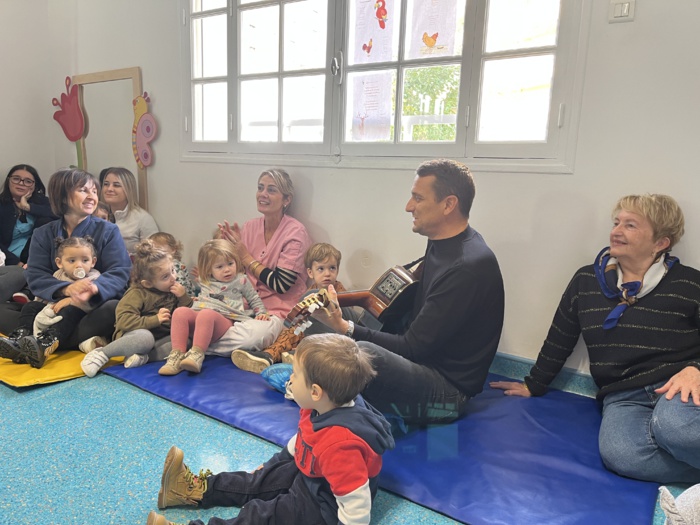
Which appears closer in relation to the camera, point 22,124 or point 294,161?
point 294,161

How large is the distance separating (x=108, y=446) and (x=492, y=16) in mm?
2611

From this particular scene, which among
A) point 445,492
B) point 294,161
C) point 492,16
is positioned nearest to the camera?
point 445,492

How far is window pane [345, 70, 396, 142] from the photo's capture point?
2.93m

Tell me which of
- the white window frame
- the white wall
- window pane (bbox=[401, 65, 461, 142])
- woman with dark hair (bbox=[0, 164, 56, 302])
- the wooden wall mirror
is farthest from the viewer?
the wooden wall mirror

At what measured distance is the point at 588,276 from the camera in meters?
2.22

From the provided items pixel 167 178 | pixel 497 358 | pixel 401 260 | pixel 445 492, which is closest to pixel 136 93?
pixel 167 178

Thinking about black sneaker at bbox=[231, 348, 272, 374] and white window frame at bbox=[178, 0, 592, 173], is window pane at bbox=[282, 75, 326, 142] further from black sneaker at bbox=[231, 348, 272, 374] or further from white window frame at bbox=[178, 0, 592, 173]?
black sneaker at bbox=[231, 348, 272, 374]

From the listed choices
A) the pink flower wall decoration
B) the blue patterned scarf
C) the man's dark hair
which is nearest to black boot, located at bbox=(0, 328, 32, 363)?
the man's dark hair

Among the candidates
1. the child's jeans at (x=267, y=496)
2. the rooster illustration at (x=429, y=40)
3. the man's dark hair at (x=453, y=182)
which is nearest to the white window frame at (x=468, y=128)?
the rooster illustration at (x=429, y=40)

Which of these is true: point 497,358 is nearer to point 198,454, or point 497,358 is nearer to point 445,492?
point 445,492

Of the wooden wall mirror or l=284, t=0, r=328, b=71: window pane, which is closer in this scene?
l=284, t=0, r=328, b=71: window pane

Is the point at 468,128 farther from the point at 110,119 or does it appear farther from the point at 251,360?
the point at 110,119

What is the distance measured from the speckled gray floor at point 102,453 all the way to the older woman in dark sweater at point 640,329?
2.63 ft

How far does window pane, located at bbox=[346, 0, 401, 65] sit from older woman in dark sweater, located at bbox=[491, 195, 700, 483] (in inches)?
61.1
